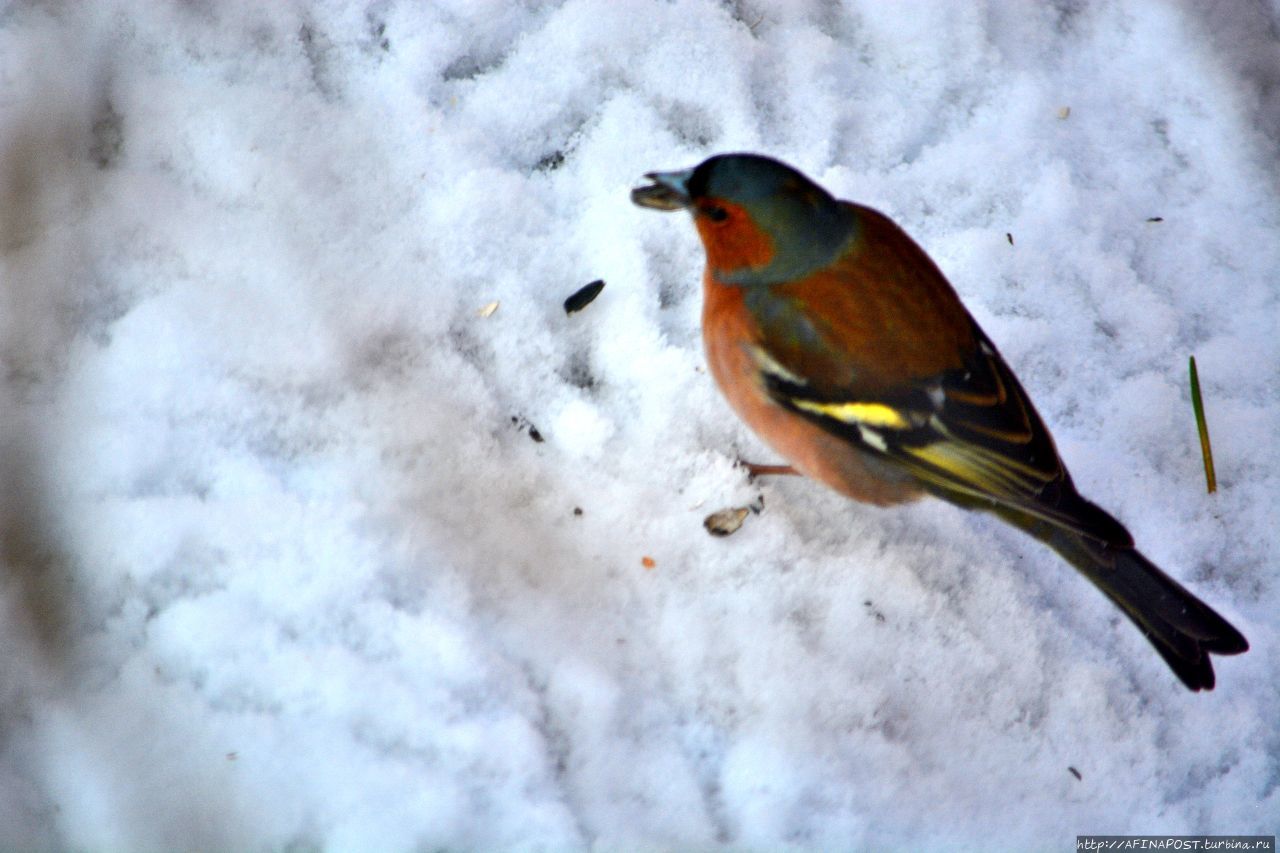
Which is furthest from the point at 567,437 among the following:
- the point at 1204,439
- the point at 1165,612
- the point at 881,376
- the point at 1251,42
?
the point at 1251,42

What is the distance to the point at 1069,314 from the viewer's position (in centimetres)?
263

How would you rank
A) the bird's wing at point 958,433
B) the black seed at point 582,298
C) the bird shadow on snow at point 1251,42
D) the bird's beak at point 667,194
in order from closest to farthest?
1. the bird's wing at point 958,433
2. the bird's beak at point 667,194
3. the black seed at point 582,298
4. the bird shadow on snow at point 1251,42

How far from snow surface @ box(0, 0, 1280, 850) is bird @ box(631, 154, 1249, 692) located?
1.04 ft

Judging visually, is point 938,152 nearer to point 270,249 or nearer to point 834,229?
point 834,229

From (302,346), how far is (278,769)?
3.03ft

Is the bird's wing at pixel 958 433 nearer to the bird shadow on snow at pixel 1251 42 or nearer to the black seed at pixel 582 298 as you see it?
the black seed at pixel 582 298

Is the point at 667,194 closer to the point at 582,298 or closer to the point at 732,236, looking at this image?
the point at 732,236

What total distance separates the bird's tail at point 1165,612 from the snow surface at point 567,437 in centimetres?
27

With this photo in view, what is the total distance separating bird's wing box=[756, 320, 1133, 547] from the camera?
1985mm

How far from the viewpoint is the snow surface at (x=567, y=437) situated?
2.01 metres

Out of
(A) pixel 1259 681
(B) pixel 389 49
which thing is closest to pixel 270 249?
(B) pixel 389 49

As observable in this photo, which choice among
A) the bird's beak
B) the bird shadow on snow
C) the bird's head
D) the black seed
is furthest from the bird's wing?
the bird shadow on snow

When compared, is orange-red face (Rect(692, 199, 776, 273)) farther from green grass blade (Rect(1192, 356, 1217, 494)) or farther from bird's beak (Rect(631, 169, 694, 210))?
green grass blade (Rect(1192, 356, 1217, 494))

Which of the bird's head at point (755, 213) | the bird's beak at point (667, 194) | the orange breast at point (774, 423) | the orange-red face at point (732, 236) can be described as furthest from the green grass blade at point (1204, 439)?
the bird's beak at point (667, 194)
